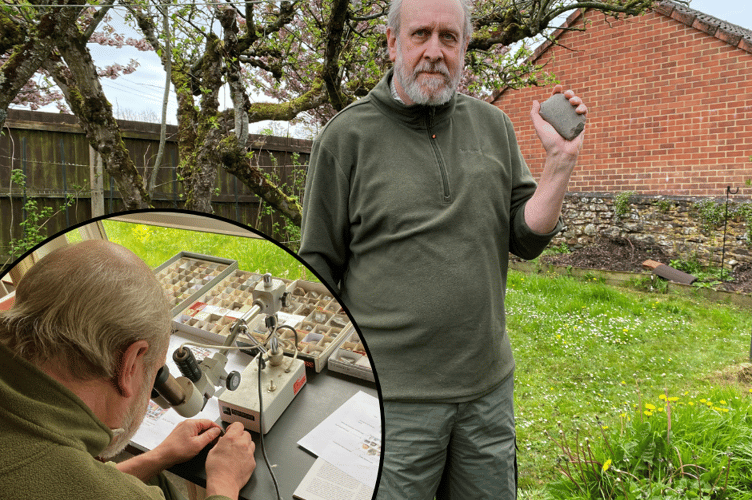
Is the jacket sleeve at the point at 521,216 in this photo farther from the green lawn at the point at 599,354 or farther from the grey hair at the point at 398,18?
the green lawn at the point at 599,354

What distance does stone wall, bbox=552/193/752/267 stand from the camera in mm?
6879

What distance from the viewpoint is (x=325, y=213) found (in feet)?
5.01

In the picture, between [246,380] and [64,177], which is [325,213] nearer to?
[246,380]

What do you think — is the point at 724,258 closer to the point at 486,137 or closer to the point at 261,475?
the point at 486,137

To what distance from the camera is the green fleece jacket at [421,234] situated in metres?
1.40

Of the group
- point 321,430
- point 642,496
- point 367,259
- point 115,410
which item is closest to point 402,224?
point 367,259

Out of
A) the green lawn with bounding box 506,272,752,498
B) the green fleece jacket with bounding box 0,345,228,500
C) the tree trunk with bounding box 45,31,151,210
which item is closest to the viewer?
the green fleece jacket with bounding box 0,345,228,500

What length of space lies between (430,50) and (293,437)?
121 cm

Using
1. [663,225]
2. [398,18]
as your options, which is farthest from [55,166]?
[663,225]

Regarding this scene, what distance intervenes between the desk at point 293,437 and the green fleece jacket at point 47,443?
4.7 inches

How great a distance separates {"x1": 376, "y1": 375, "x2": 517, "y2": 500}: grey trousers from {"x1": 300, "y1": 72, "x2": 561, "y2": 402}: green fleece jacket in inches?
2.3

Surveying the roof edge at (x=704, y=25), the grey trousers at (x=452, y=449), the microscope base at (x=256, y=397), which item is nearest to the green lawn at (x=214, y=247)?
the microscope base at (x=256, y=397)

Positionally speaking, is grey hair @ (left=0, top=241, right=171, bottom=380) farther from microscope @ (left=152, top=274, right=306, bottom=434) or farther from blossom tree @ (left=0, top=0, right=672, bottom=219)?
blossom tree @ (left=0, top=0, right=672, bottom=219)

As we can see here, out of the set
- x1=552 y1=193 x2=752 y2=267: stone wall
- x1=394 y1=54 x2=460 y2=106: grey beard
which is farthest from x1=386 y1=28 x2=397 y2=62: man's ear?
x1=552 y1=193 x2=752 y2=267: stone wall
